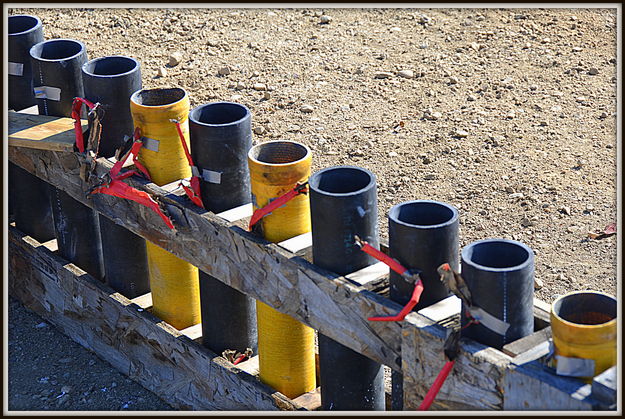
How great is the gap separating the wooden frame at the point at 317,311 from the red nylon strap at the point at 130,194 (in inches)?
2.0

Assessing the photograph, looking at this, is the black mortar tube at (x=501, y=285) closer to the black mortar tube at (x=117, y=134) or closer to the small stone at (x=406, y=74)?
the black mortar tube at (x=117, y=134)

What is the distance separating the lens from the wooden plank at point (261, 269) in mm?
4184

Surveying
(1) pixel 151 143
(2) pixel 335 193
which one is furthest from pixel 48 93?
(2) pixel 335 193

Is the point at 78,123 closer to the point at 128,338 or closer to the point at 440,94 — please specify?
the point at 128,338

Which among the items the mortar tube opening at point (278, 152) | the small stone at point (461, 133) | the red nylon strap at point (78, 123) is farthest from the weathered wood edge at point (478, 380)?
the small stone at point (461, 133)

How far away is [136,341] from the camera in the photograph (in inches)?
222

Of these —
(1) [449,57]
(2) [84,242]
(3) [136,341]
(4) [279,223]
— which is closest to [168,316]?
(3) [136,341]

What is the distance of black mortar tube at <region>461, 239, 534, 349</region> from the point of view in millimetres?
3701

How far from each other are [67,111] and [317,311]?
7.10ft

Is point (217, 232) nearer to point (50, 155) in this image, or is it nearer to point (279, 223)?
point (279, 223)

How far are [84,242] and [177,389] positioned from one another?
1147 millimetres

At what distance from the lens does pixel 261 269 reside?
4602 millimetres

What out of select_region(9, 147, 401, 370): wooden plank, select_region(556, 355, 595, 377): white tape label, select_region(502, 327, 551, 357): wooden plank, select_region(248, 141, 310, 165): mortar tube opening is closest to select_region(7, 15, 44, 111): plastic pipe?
select_region(9, 147, 401, 370): wooden plank

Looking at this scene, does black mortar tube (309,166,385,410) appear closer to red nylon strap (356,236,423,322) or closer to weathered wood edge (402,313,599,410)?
red nylon strap (356,236,423,322)
